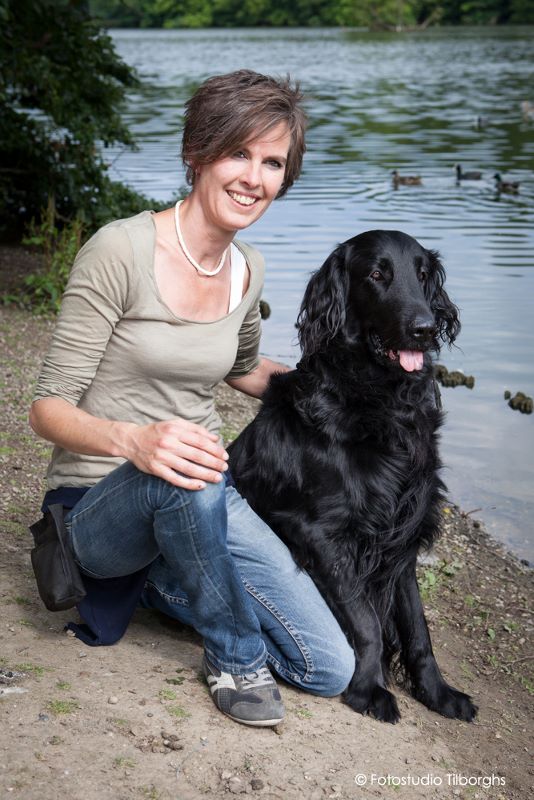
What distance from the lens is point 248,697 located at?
2938 mm

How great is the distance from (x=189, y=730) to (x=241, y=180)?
5.21 feet

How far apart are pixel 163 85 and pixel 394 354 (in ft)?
104

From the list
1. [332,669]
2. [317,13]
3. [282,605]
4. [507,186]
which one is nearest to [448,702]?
[332,669]

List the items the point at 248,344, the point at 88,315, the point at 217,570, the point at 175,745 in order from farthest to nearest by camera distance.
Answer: the point at 248,344 → the point at 88,315 → the point at 217,570 → the point at 175,745

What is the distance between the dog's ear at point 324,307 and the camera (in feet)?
11.1

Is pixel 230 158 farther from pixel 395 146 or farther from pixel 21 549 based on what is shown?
pixel 395 146

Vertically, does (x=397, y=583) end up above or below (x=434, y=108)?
above

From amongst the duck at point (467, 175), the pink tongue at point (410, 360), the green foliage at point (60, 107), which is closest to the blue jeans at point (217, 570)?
the pink tongue at point (410, 360)

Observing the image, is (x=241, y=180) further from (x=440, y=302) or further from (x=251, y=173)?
(x=440, y=302)

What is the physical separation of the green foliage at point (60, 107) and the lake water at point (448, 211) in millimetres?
2011

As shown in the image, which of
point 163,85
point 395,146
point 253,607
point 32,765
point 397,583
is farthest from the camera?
point 163,85

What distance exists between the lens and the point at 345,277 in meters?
3.43

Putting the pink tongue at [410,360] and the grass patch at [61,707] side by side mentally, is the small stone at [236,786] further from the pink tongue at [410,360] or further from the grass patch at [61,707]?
the pink tongue at [410,360]

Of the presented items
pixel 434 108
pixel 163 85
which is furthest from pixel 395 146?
pixel 163 85
